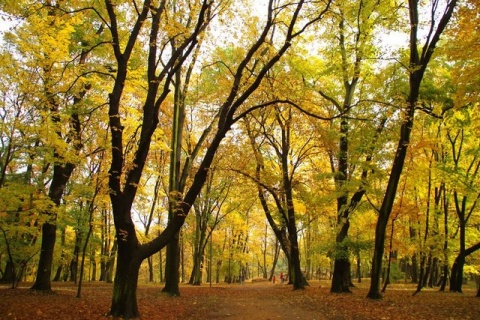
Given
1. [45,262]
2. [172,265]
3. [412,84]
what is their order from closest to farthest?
1. [412,84]
2. [45,262]
3. [172,265]

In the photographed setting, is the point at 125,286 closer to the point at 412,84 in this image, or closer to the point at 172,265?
the point at 172,265

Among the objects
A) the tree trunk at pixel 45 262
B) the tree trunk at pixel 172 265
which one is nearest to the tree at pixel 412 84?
the tree trunk at pixel 172 265

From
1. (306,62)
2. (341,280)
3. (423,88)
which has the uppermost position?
(306,62)

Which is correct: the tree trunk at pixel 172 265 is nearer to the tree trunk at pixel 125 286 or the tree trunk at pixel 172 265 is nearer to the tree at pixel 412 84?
the tree trunk at pixel 125 286

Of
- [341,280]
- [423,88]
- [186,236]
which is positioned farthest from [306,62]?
[186,236]

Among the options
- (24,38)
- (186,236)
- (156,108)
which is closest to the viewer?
(156,108)

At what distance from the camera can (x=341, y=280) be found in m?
17.2

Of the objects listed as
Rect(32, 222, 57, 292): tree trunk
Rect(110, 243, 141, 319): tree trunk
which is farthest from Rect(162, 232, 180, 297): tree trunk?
Rect(110, 243, 141, 319): tree trunk

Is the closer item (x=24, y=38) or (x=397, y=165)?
(x=24, y=38)

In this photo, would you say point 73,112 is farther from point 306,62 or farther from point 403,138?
point 403,138

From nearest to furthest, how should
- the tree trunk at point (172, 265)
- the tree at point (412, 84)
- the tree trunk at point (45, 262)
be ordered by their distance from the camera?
the tree at point (412, 84) < the tree trunk at point (45, 262) < the tree trunk at point (172, 265)

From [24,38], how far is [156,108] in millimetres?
6105

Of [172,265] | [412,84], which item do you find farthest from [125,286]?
[412,84]

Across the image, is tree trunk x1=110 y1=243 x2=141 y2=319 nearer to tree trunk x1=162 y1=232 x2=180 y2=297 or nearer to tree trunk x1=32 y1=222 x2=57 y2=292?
tree trunk x1=162 y1=232 x2=180 y2=297
